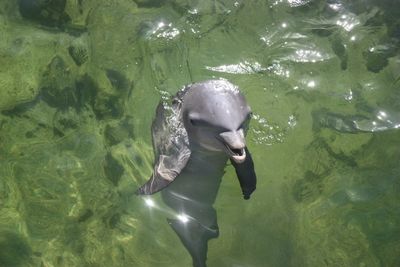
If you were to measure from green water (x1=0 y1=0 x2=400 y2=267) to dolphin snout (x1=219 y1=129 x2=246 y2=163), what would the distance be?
110cm

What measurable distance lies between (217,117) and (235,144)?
0.43 meters

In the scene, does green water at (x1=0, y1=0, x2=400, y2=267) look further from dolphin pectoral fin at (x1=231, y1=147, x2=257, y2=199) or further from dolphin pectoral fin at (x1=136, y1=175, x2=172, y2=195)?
dolphin pectoral fin at (x1=231, y1=147, x2=257, y2=199)

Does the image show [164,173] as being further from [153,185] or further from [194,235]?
[194,235]

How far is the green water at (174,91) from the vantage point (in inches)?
224

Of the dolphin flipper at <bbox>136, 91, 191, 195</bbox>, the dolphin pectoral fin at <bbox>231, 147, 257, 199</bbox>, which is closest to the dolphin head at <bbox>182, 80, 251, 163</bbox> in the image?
the dolphin flipper at <bbox>136, 91, 191, 195</bbox>

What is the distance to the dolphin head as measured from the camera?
5.01 meters

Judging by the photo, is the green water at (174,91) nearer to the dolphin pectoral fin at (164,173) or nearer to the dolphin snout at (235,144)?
the dolphin pectoral fin at (164,173)

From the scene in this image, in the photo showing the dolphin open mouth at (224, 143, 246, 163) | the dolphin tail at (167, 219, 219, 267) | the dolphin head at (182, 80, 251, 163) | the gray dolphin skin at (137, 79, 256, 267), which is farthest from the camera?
the dolphin tail at (167, 219, 219, 267)

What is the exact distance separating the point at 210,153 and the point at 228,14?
2.66 m

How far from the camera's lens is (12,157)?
6.14 m

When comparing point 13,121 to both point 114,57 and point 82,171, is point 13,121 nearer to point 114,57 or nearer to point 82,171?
point 82,171

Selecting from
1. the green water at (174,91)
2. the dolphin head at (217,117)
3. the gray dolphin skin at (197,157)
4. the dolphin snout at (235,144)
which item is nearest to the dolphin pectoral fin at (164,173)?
the gray dolphin skin at (197,157)

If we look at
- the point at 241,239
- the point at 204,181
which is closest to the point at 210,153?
the point at 204,181

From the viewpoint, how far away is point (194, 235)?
225 inches
